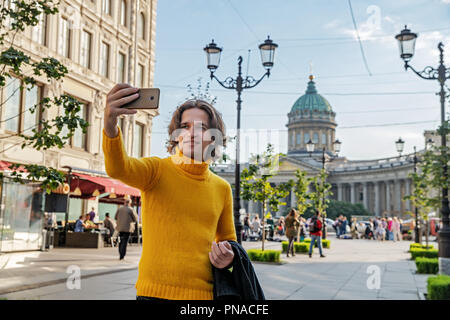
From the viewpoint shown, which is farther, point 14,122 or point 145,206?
point 14,122

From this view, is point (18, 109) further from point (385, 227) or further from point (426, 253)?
point (385, 227)

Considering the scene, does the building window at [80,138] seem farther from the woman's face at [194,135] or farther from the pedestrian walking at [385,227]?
the pedestrian walking at [385,227]

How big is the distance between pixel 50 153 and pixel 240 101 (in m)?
11.3

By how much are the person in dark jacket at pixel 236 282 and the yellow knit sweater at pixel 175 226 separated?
0.09m

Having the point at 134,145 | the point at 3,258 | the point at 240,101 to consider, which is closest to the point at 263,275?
the point at 240,101

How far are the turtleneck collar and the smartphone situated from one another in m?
0.48

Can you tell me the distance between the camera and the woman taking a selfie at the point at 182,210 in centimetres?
210

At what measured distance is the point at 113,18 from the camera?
87.3 ft

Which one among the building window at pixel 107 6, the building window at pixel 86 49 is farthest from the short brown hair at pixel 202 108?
the building window at pixel 107 6

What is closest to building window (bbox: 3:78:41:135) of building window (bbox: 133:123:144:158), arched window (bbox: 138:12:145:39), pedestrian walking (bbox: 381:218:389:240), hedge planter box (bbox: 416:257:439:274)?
building window (bbox: 133:123:144:158)

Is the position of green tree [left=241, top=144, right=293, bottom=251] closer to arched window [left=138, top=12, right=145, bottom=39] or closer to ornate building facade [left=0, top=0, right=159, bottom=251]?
ornate building facade [left=0, top=0, right=159, bottom=251]

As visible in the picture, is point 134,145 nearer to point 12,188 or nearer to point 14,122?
point 14,122

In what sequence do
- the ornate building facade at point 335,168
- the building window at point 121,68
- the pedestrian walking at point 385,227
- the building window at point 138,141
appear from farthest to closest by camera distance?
the ornate building facade at point 335,168 < the pedestrian walking at point 385,227 < the building window at point 138,141 < the building window at point 121,68

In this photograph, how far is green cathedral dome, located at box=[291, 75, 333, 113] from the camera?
11669cm
